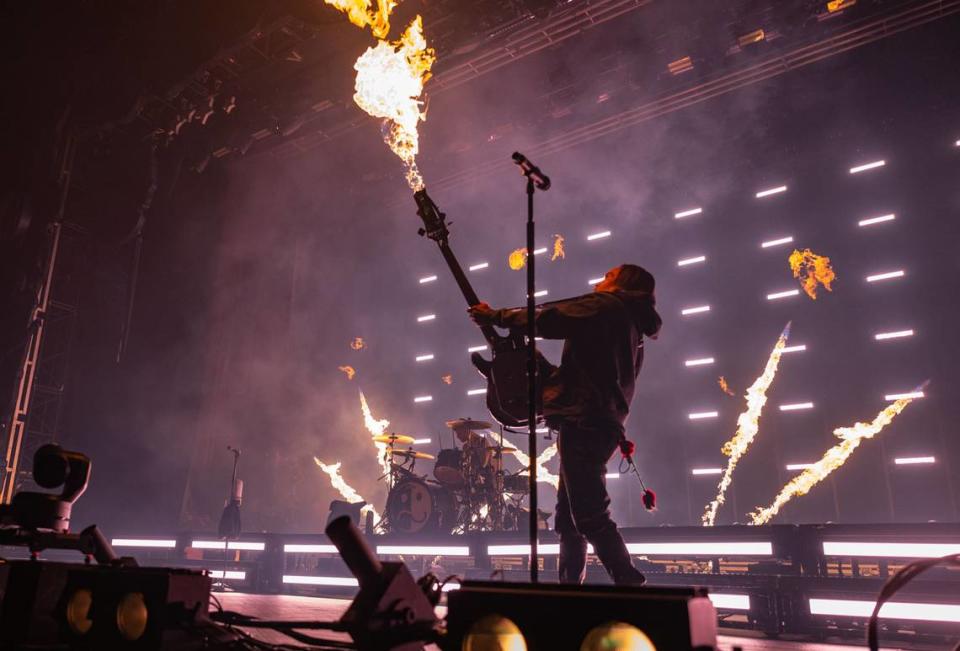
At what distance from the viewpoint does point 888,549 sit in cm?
488

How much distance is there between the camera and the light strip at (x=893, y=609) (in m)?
4.28

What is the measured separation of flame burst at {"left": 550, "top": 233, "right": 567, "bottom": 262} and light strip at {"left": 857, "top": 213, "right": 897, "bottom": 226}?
272 inches

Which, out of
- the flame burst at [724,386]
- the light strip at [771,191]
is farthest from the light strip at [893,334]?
the light strip at [771,191]

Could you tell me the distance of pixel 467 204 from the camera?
60.2ft

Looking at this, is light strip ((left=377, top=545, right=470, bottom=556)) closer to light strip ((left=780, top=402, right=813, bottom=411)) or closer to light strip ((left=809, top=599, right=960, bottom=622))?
light strip ((left=809, top=599, right=960, bottom=622))

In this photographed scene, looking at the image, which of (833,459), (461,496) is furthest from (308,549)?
(833,459)

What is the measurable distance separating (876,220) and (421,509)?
11.2 m

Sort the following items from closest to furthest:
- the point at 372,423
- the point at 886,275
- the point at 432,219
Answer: the point at 432,219
the point at 886,275
the point at 372,423

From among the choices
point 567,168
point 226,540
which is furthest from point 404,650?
point 567,168

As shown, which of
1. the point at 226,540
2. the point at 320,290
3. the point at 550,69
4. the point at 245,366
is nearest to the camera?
the point at 226,540

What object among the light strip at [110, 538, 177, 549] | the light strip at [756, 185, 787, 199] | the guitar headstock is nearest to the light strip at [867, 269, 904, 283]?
the light strip at [756, 185, 787, 199]

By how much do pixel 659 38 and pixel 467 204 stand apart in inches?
304

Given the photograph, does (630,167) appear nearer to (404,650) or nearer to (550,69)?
(550,69)

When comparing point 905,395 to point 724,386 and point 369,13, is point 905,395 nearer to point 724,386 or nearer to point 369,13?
point 724,386
